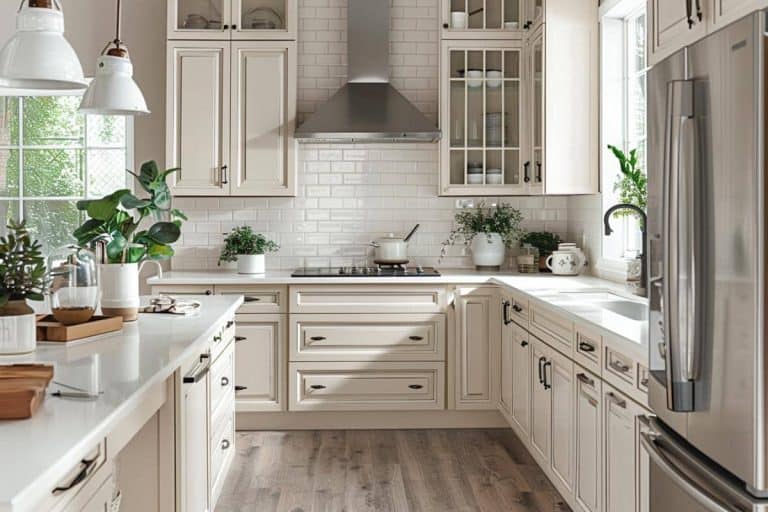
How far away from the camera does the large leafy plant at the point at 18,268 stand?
1967 millimetres

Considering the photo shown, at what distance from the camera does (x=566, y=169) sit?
14.8 ft

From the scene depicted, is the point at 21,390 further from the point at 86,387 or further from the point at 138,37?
the point at 138,37

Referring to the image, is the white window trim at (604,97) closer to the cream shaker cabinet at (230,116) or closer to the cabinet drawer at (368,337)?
the cabinet drawer at (368,337)

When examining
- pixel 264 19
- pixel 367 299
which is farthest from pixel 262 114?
pixel 367 299

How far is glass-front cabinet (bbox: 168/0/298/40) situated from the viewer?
4.82 meters

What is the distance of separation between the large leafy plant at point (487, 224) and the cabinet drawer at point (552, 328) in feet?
4.58

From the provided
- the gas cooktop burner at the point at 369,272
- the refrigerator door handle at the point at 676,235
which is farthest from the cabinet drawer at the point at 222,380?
the refrigerator door handle at the point at 676,235

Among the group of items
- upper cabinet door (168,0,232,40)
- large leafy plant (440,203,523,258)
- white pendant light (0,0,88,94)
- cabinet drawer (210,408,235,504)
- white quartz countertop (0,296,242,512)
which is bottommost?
cabinet drawer (210,408,235,504)

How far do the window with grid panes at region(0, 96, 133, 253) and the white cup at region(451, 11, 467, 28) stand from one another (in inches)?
91.6

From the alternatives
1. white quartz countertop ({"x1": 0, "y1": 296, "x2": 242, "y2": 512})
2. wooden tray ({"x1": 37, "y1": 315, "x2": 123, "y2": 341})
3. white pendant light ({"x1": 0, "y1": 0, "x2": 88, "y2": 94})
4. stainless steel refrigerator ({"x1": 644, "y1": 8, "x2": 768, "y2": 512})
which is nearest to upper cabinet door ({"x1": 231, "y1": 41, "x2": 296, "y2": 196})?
white quartz countertop ({"x1": 0, "y1": 296, "x2": 242, "y2": 512})

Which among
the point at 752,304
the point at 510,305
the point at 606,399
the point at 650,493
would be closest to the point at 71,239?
the point at 510,305

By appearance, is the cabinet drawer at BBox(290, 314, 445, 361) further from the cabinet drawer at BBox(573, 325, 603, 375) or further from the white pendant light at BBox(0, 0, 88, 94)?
the white pendant light at BBox(0, 0, 88, 94)

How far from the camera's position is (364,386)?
465cm

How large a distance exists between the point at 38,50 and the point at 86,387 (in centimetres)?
109
